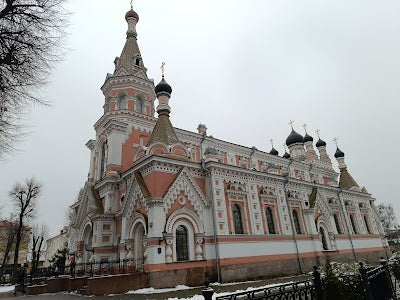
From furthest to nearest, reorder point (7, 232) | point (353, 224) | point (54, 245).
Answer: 1. point (54, 245)
2. point (7, 232)
3. point (353, 224)

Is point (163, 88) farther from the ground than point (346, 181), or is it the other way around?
point (163, 88)

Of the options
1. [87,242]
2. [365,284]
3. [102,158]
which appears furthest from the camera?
[102,158]

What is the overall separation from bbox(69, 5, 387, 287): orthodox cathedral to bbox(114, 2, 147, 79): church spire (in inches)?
3.3

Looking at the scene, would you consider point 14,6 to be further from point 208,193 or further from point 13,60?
point 208,193

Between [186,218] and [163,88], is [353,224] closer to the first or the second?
[186,218]

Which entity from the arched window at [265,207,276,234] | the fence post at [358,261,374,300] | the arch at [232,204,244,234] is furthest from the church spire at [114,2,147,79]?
the fence post at [358,261,374,300]

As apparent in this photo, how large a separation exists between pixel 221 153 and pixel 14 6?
20.1 metres

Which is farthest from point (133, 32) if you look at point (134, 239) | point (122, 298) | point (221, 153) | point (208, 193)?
point (122, 298)

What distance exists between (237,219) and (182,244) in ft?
14.5

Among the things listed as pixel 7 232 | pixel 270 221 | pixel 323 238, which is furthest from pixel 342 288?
pixel 7 232

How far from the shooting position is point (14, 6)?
279 inches

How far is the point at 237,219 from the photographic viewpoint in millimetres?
18766

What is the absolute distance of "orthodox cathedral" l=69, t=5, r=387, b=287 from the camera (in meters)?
15.7

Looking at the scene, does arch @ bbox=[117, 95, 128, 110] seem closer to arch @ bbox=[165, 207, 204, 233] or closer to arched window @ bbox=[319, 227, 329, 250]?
arch @ bbox=[165, 207, 204, 233]
